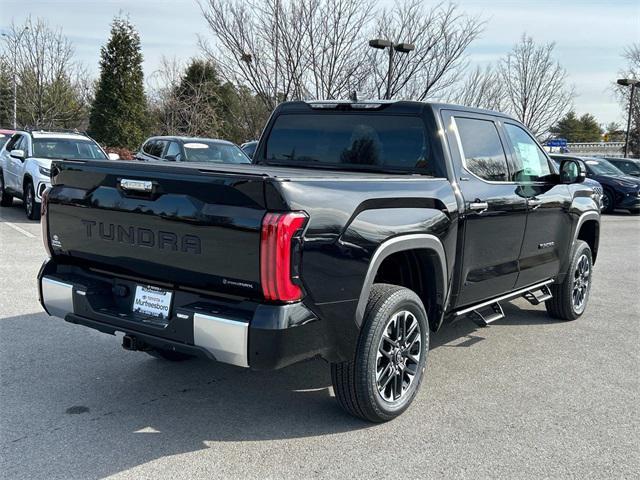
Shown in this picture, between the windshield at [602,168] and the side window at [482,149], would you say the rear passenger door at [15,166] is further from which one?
the windshield at [602,168]

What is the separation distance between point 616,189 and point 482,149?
16728 mm

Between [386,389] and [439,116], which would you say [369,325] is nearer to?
[386,389]

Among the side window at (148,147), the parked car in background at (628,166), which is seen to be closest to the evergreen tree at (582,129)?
the parked car in background at (628,166)

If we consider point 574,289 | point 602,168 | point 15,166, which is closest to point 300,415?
point 574,289

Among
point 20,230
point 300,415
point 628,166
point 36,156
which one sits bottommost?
point 300,415

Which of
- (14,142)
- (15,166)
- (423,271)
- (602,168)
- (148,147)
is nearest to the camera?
(423,271)

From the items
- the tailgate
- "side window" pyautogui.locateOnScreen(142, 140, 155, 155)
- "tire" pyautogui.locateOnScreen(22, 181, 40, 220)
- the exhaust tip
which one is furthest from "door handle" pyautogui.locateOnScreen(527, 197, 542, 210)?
"side window" pyautogui.locateOnScreen(142, 140, 155, 155)

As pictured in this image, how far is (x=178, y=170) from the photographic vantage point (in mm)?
3463

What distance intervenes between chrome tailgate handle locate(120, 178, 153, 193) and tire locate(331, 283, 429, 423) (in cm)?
142

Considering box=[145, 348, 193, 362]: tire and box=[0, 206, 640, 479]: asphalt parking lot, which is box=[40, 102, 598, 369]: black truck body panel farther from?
box=[145, 348, 193, 362]: tire

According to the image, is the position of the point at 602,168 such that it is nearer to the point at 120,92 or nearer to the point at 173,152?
the point at 173,152

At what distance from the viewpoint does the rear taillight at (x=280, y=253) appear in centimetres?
309

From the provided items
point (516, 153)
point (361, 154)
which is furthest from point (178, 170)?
point (516, 153)

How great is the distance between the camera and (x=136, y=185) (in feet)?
11.7
